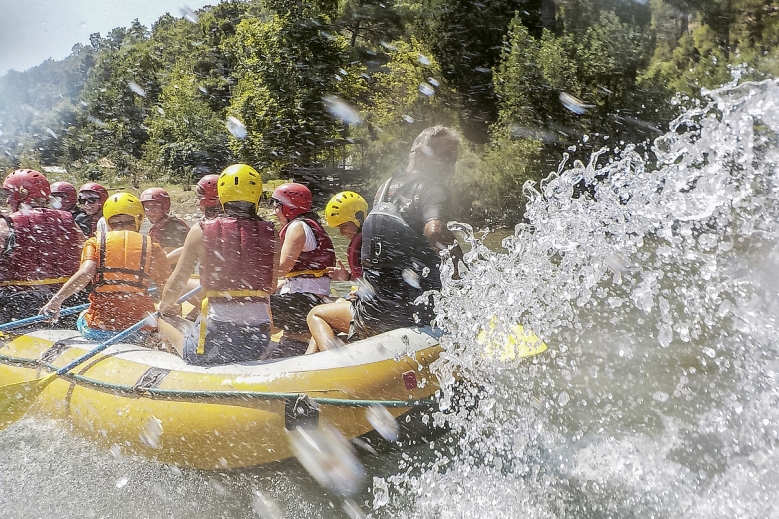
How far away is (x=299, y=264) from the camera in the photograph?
4773 millimetres

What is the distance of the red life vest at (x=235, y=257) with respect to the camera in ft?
13.0

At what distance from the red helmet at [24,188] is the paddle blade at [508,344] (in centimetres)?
382

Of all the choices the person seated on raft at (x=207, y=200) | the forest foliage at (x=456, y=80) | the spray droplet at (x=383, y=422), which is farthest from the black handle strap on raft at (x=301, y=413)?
the forest foliage at (x=456, y=80)

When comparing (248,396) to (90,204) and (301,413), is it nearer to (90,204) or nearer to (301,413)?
(301,413)

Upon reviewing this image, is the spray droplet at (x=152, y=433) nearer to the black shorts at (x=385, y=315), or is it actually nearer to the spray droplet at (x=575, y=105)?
→ the black shorts at (x=385, y=315)

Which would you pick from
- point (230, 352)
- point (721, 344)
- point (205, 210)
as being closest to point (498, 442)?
point (230, 352)

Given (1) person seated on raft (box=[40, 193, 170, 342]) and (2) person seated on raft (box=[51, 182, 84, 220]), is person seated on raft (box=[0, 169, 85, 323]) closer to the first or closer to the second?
(2) person seated on raft (box=[51, 182, 84, 220])

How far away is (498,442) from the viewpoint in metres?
3.88

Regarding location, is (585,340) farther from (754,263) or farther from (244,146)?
(244,146)

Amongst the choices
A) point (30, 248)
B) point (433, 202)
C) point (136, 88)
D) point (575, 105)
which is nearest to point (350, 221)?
point (433, 202)

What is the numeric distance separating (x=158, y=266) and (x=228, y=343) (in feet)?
3.51

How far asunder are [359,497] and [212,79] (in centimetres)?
4599

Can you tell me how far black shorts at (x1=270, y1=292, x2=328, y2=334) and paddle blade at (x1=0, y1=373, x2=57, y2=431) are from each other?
1522mm

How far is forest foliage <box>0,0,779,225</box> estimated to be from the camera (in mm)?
20781
